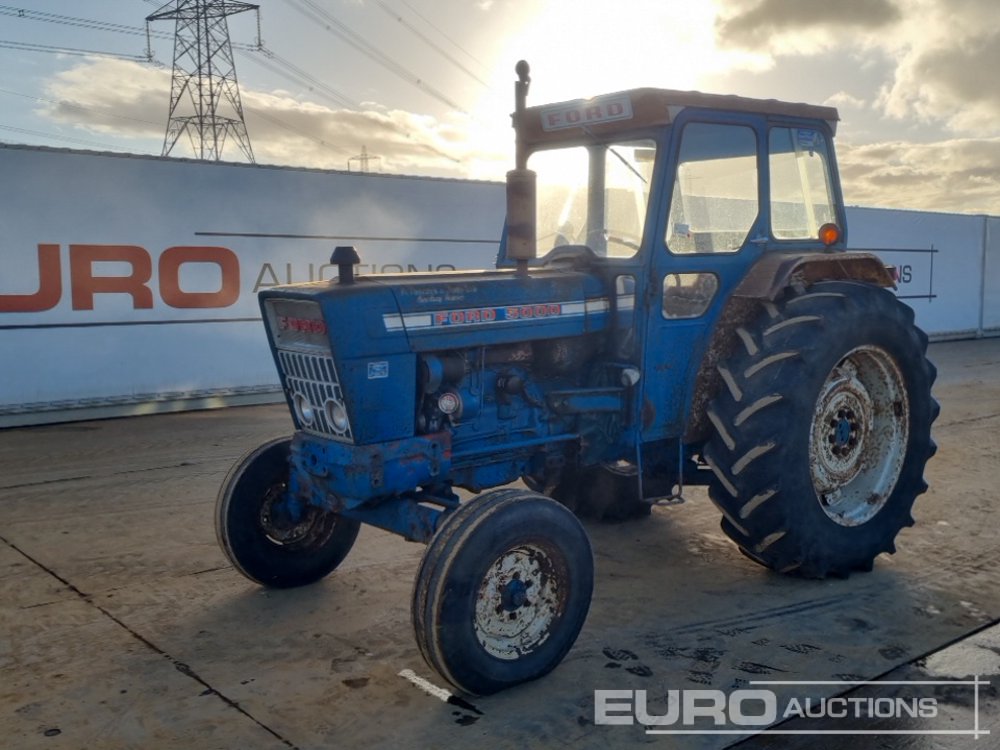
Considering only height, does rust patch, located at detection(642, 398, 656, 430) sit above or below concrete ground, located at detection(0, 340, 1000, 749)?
above

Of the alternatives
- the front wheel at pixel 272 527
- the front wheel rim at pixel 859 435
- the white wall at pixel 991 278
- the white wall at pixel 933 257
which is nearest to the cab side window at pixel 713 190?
the front wheel rim at pixel 859 435

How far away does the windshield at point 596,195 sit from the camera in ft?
15.5

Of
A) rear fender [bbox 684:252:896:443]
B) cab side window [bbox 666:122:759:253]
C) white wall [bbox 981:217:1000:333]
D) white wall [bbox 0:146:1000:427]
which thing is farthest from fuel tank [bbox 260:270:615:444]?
white wall [bbox 981:217:1000:333]

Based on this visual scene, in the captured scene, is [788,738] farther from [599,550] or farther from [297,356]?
[297,356]

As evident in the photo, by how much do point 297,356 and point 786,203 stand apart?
9.07 ft

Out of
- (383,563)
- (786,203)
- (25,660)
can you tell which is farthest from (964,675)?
(25,660)

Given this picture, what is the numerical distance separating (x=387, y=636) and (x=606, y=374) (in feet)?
5.34

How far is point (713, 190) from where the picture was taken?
4.88 metres

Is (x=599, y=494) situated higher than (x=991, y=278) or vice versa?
(x=991, y=278)

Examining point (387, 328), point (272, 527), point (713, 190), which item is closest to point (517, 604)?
point (387, 328)

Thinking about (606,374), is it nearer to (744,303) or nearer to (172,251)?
(744,303)

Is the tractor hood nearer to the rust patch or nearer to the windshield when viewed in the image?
the windshield

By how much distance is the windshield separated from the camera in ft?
15.5

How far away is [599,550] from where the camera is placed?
544 cm
